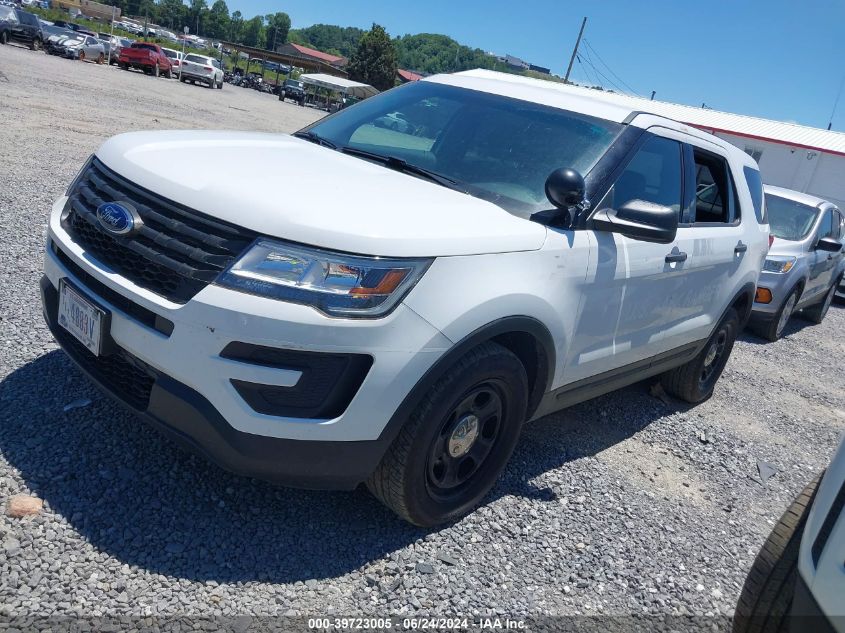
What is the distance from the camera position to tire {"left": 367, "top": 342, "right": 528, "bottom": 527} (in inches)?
104

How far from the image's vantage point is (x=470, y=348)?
268 centimetres

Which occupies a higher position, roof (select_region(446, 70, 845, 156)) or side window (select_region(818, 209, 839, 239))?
roof (select_region(446, 70, 845, 156))

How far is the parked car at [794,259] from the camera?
7.79 meters

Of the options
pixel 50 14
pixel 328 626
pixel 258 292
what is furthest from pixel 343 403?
pixel 50 14

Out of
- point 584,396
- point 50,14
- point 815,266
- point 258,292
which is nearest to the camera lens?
point 258,292

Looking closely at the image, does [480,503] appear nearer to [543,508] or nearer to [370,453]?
[543,508]

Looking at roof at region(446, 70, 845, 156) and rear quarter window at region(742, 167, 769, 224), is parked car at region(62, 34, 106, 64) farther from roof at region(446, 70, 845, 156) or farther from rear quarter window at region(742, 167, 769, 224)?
rear quarter window at region(742, 167, 769, 224)

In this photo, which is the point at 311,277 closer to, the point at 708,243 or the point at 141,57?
the point at 708,243

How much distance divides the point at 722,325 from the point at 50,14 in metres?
82.2

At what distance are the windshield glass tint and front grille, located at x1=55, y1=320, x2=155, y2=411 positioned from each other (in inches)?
313

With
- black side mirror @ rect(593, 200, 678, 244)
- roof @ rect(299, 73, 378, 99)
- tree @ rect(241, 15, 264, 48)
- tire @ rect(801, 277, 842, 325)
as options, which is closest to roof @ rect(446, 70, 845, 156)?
tire @ rect(801, 277, 842, 325)

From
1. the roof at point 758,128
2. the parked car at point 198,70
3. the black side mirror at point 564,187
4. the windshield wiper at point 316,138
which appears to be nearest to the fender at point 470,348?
the black side mirror at point 564,187

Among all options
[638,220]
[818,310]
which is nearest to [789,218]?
[818,310]

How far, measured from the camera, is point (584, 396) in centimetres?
369
